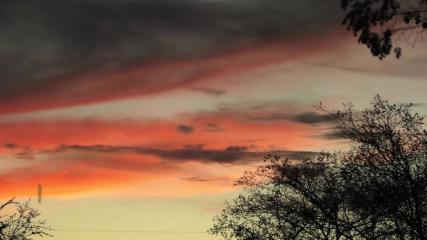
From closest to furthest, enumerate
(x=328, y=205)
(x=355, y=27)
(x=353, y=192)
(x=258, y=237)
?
(x=355, y=27)
(x=353, y=192)
(x=328, y=205)
(x=258, y=237)

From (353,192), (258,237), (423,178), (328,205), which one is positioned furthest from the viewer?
(258,237)

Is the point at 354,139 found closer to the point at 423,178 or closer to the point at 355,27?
the point at 423,178

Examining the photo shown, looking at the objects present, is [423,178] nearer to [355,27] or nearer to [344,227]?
[344,227]

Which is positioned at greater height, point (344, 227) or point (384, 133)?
point (384, 133)

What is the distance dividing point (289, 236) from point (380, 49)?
35533 mm

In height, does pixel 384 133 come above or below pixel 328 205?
above

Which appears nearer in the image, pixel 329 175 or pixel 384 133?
pixel 384 133

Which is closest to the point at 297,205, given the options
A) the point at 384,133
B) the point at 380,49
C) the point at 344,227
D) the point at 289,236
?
the point at 289,236

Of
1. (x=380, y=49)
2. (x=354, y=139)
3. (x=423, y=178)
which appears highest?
(x=354, y=139)

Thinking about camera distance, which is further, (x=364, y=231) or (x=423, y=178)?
(x=364, y=231)

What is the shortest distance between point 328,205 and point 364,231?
3558mm

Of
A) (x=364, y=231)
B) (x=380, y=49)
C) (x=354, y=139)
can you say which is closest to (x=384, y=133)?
(x=354, y=139)

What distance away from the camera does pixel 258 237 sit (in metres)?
52.2

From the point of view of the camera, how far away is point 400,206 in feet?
131
